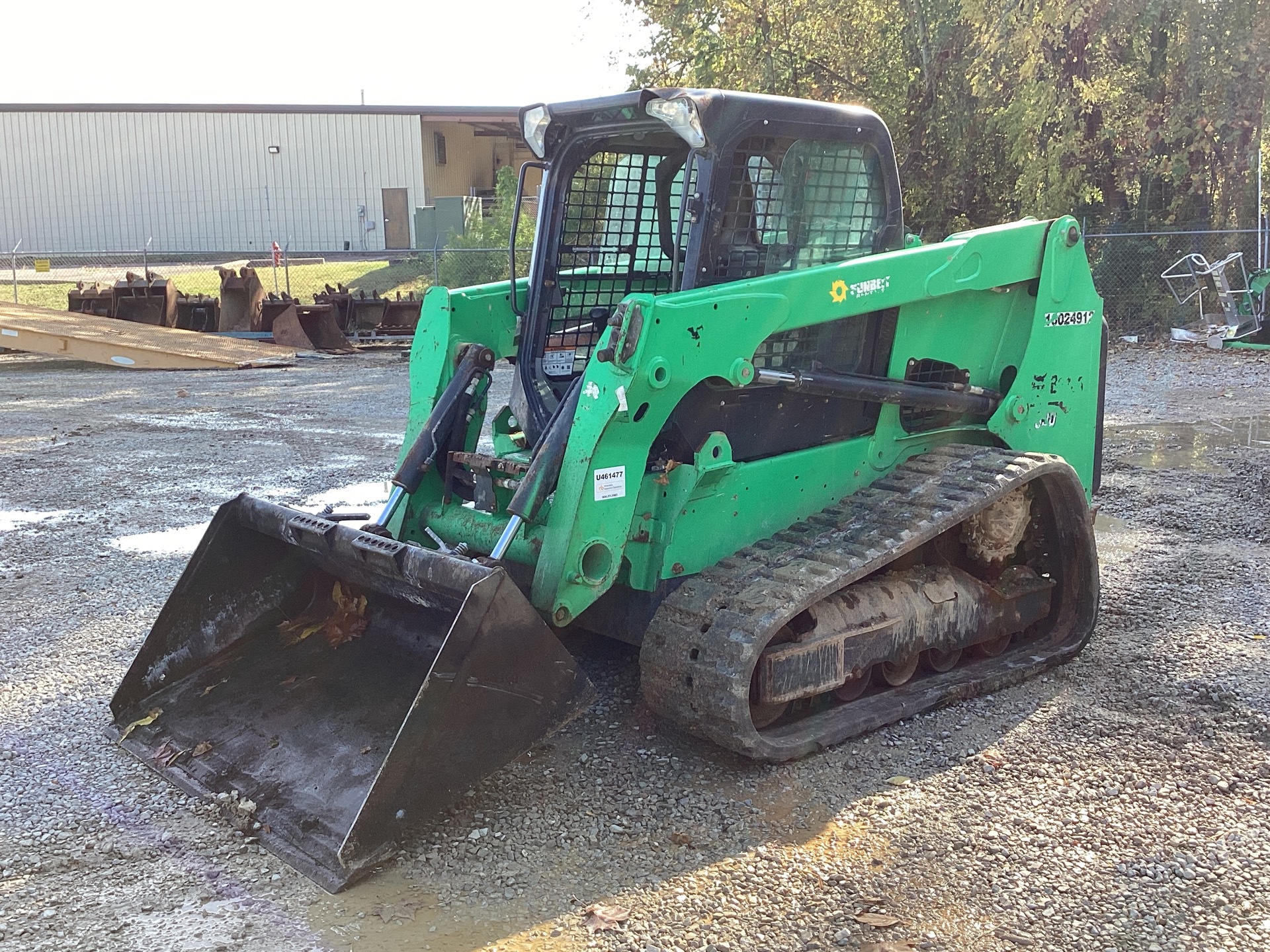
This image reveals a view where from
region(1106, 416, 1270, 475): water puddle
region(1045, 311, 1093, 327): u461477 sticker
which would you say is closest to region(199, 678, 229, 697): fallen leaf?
region(1045, 311, 1093, 327): u461477 sticker

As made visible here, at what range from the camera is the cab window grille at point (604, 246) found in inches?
201

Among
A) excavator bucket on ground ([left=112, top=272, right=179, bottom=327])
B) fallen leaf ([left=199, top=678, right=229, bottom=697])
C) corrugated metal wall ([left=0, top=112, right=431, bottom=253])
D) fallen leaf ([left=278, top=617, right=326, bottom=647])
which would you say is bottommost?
fallen leaf ([left=199, top=678, right=229, bottom=697])

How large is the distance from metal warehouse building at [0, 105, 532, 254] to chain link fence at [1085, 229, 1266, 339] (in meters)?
22.2

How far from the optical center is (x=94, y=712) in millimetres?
4652

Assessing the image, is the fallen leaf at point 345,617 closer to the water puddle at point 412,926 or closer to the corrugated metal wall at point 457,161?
the water puddle at point 412,926

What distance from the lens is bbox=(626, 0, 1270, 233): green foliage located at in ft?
55.5

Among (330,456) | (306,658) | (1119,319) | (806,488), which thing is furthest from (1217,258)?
(306,658)

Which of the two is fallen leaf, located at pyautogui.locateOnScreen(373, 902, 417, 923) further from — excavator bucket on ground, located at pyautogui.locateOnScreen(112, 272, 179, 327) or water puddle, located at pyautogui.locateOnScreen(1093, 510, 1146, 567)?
excavator bucket on ground, located at pyautogui.locateOnScreen(112, 272, 179, 327)

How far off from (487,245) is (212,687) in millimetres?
22978

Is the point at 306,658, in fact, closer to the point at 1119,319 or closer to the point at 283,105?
the point at 1119,319

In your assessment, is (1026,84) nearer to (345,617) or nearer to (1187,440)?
(1187,440)

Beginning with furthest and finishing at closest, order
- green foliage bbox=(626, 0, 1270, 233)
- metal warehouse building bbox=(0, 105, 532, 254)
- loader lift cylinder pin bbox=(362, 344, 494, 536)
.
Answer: metal warehouse building bbox=(0, 105, 532, 254)
green foliage bbox=(626, 0, 1270, 233)
loader lift cylinder pin bbox=(362, 344, 494, 536)

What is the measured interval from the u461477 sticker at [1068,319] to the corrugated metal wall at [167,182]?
3242 centimetres

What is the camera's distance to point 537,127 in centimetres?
503
